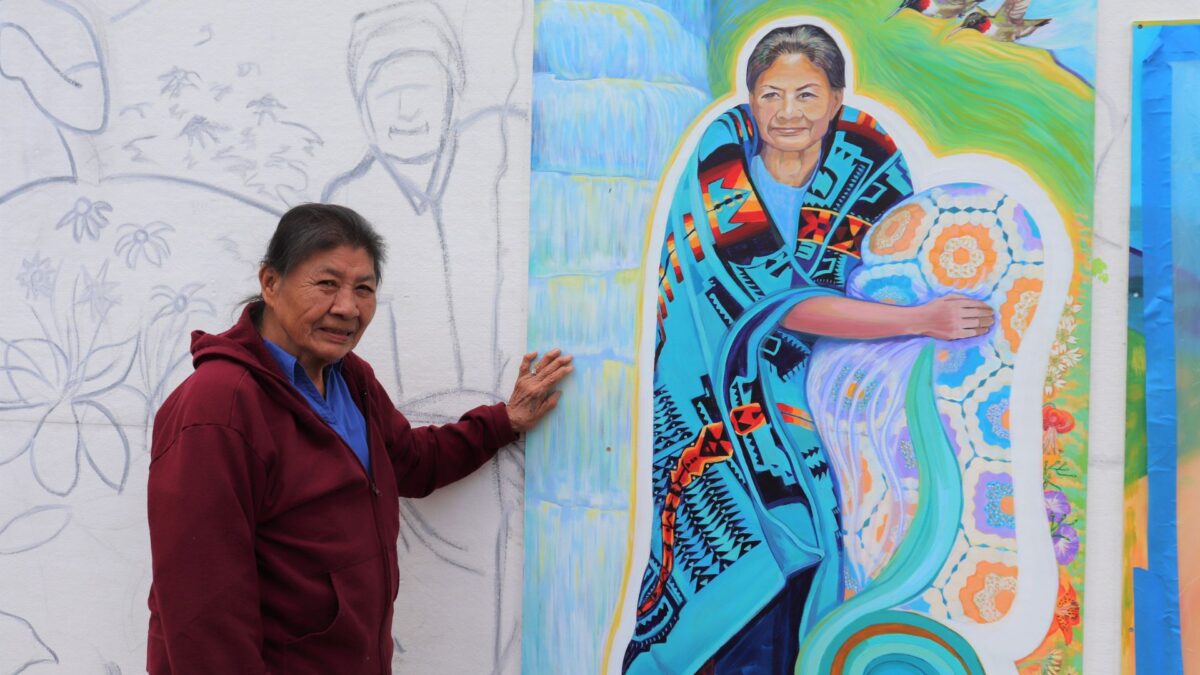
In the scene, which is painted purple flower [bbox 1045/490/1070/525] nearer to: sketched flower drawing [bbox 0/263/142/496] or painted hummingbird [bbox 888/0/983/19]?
painted hummingbird [bbox 888/0/983/19]

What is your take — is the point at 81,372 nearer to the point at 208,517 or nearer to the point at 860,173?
the point at 208,517

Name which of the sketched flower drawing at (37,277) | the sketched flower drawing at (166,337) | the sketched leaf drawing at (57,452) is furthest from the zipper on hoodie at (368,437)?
the sketched flower drawing at (37,277)

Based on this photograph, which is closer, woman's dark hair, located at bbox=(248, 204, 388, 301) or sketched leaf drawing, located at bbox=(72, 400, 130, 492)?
woman's dark hair, located at bbox=(248, 204, 388, 301)

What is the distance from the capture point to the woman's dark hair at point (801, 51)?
2256 mm

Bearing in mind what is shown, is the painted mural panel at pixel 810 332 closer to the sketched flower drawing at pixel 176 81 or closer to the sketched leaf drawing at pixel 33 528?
the sketched flower drawing at pixel 176 81

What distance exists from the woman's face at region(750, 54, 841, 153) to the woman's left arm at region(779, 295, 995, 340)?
382 millimetres

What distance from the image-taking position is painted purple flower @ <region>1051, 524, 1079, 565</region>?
2.12m

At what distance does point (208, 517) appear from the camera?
1.78m

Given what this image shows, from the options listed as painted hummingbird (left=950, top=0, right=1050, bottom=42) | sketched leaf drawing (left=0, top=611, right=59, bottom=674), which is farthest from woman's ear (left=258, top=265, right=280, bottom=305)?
painted hummingbird (left=950, top=0, right=1050, bottom=42)

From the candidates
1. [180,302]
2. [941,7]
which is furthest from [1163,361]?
[180,302]

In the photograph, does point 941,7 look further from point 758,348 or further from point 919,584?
point 919,584

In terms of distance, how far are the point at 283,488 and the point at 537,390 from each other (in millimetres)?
670

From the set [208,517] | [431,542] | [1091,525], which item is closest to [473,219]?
[431,542]

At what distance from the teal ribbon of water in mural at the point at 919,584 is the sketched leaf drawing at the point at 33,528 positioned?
2.06 metres
